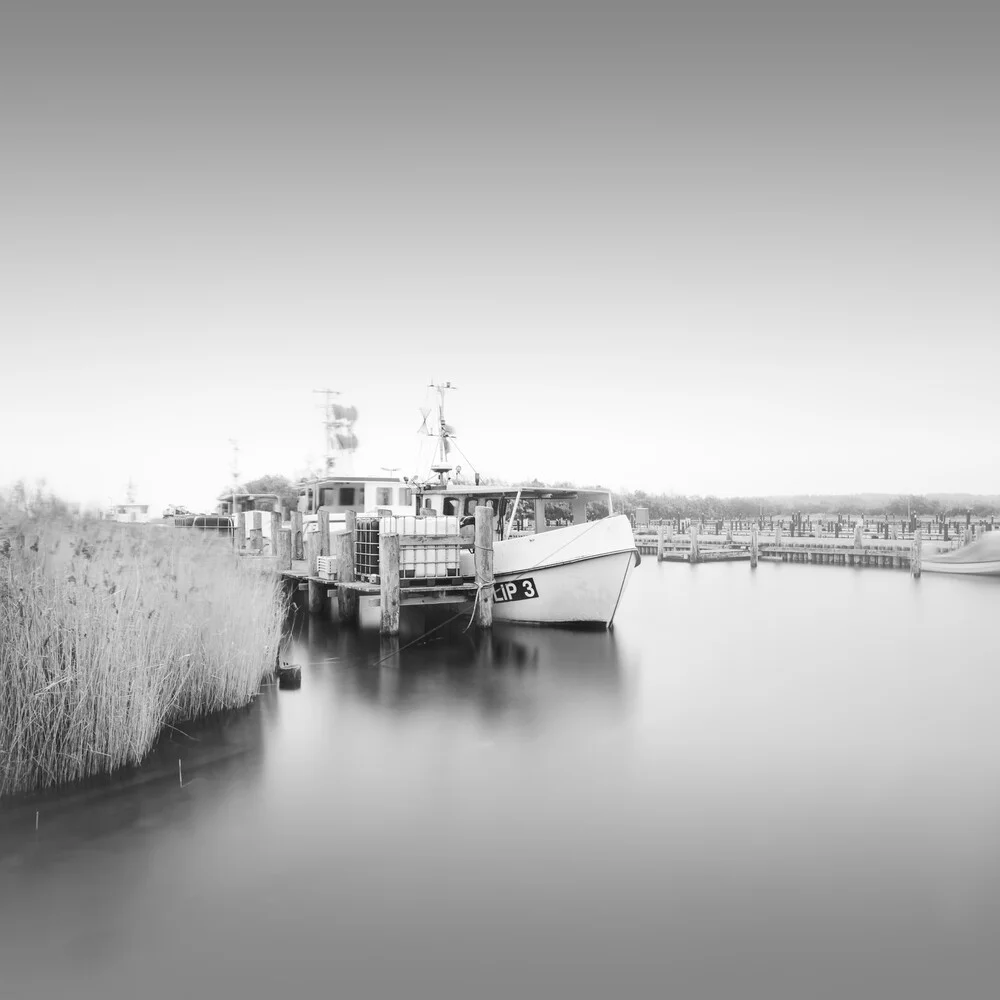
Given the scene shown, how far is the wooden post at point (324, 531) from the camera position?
55.9 feet

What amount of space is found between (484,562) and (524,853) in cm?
885

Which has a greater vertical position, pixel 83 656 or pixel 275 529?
pixel 275 529

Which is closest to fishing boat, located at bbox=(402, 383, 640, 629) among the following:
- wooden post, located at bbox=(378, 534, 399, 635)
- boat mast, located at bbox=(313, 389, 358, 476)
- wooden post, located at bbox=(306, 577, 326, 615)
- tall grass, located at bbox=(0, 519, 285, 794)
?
wooden post, located at bbox=(378, 534, 399, 635)

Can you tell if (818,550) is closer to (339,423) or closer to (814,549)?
(814,549)

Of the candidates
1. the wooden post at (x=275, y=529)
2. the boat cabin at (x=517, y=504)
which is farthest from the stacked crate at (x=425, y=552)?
the wooden post at (x=275, y=529)

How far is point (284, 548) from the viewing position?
68.9 feet

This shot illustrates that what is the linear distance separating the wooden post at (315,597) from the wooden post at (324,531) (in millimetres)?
2003

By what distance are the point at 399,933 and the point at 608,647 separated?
34.8ft

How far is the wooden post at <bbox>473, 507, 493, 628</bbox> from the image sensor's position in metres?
14.3

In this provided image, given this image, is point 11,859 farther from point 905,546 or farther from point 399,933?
point 905,546

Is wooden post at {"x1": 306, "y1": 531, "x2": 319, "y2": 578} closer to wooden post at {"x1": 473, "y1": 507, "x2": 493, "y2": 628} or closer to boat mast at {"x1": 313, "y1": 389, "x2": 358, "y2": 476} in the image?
wooden post at {"x1": 473, "y1": 507, "x2": 493, "y2": 628}

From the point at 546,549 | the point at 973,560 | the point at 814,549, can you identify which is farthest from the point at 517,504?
the point at 814,549

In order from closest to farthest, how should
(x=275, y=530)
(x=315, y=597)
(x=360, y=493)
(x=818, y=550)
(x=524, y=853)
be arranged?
(x=524, y=853) → (x=315, y=597) → (x=275, y=530) → (x=360, y=493) → (x=818, y=550)

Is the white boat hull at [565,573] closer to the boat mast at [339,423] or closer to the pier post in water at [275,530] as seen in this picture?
the pier post in water at [275,530]
